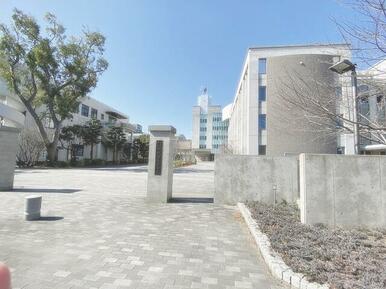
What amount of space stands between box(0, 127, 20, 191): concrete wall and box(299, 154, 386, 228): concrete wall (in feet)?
36.3

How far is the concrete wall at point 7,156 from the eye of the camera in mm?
11977

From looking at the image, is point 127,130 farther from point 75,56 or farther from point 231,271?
point 231,271

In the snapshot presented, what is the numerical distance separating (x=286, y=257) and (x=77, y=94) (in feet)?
106

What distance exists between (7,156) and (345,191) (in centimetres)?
1196

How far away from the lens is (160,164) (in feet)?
32.1

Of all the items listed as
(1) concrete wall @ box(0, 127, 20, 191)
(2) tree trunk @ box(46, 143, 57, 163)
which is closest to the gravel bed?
(1) concrete wall @ box(0, 127, 20, 191)

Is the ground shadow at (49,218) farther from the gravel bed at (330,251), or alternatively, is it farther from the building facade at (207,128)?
the building facade at (207,128)

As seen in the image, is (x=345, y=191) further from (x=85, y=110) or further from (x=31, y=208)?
(x=85, y=110)

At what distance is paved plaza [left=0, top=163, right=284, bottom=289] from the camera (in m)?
3.98

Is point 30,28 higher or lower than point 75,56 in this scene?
higher

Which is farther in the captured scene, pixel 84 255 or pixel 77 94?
pixel 77 94

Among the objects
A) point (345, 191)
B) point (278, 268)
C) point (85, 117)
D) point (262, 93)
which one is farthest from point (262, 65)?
point (85, 117)

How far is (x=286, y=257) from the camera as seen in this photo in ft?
15.1

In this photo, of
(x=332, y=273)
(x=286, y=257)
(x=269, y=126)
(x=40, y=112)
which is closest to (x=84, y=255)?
(x=286, y=257)
